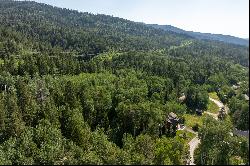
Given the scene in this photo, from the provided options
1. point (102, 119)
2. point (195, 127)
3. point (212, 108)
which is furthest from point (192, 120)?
point (102, 119)

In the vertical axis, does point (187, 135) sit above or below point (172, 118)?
below

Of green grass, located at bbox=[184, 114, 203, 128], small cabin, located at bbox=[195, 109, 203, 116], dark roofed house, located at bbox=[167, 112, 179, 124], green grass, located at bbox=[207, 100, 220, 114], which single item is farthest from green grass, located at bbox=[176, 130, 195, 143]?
green grass, located at bbox=[207, 100, 220, 114]

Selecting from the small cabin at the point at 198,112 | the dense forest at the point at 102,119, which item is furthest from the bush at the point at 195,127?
the small cabin at the point at 198,112

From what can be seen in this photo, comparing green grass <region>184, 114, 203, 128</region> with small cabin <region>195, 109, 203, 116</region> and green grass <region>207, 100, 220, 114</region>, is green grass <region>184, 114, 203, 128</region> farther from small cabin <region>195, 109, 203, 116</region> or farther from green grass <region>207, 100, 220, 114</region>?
green grass <region>207, 100, 220, 114</region>

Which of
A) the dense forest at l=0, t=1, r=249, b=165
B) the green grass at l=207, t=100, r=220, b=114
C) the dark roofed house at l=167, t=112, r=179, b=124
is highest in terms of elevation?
the dense forest at l=0, t=1, r=249, b=165

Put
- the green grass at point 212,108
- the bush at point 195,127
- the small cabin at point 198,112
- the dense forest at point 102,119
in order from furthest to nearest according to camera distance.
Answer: the green grass at point 212,108, the small cabin at point 198,112, the bush at point 195,127, the dense forest at point 102,119

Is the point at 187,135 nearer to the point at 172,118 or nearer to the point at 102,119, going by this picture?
the point at 172,118

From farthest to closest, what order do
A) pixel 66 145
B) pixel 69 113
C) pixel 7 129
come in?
pixel 69 113, pixel 7 129, pixel 66 145

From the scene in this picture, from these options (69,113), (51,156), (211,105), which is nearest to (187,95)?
(211,105)

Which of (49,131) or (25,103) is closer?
(49,131)

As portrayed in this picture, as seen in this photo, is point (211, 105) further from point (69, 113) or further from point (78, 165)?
point (78, 165)

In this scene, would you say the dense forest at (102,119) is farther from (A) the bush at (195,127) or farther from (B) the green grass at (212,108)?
(B) the green grass at (212,108)
